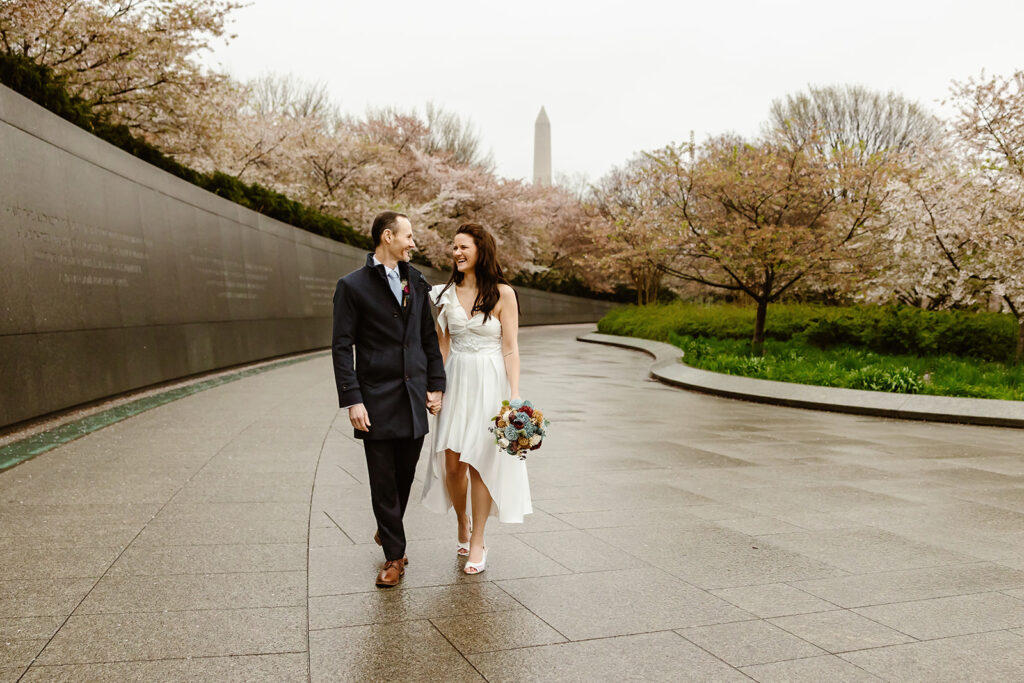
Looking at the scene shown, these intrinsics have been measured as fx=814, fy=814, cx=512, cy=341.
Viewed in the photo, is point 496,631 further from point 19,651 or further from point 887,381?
point 887,381

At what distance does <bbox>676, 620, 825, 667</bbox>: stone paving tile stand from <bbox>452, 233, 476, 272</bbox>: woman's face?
6.72 feet

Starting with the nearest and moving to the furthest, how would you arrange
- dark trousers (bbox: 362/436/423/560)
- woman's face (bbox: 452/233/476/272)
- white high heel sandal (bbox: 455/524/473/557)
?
dark trousers (bbox: 362/436/423/560) → woman's face (bbox: 452/233/476/272) → white high heel sandal (bbox: 455/524/473/557)

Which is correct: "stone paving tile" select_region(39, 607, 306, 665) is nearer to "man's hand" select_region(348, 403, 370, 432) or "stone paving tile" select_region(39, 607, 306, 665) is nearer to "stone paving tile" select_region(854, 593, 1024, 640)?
"man's hand" select_region(348, 403, 370, 432)

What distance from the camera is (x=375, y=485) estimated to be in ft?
13.5

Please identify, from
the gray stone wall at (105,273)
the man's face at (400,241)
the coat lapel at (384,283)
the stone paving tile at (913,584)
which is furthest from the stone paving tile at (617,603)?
the gray stone wall at (105,273)

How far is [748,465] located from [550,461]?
185 cm

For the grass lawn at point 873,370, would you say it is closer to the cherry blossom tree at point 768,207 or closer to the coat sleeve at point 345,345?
the cherry blossom tree at point 768,207

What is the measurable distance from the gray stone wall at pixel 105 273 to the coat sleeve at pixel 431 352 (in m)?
5.44

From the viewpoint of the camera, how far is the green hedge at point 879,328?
17000 mm

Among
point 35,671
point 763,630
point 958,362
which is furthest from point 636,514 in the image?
point 958,362

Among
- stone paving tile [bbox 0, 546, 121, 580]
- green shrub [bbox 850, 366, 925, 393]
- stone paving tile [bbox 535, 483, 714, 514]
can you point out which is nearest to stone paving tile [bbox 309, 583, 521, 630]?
stone paving tile [bbox 0, 546, 121, 580]

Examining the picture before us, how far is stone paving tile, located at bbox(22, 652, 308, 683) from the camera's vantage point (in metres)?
2.93

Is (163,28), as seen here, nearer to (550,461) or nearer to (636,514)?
(550,461)

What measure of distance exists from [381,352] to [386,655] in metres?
1.51
